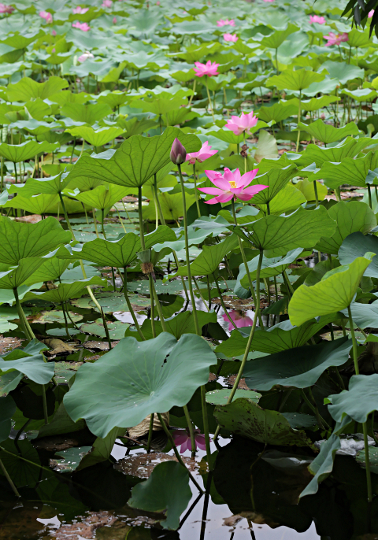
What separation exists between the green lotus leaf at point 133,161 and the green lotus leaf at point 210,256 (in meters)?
0.20

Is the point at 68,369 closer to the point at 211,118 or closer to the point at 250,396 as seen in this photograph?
the point at 250,396

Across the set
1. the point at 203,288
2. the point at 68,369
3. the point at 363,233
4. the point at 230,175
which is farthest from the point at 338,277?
the point at 203,288

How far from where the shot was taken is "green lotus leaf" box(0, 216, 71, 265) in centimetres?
93

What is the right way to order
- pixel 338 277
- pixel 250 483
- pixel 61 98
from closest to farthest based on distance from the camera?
pixel 338 277 < pixel 250 483 < pixel 61 98

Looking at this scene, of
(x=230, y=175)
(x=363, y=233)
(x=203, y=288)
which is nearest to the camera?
(x=230, y=175)

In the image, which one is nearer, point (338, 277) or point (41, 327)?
point (338, 277)

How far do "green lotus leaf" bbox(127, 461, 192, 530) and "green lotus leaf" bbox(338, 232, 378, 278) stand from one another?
51cm

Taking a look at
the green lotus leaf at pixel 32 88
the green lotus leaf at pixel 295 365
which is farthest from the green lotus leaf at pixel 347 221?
the green lotus leaf at pixel 32 88

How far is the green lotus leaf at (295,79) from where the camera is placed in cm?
266

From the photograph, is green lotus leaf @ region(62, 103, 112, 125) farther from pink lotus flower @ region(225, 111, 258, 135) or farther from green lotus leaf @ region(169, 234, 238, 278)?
green lotus leaf @ region(169, 234, 238, 278)

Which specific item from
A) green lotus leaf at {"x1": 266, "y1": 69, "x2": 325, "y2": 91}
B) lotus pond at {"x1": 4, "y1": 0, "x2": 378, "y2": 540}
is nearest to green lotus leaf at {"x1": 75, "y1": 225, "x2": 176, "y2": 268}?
lotus pond at {"x1": 4, "y1": 0, "x2": 378, "y2": 540}

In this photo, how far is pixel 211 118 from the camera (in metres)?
2.88

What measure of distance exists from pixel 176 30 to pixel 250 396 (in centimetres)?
537

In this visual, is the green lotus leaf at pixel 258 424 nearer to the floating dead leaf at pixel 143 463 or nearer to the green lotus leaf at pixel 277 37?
the floating dead leaf at pixel 143 463
